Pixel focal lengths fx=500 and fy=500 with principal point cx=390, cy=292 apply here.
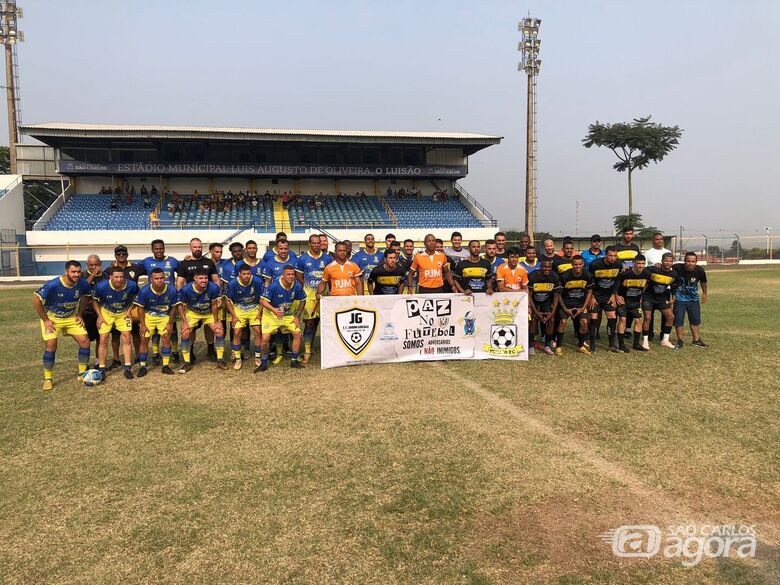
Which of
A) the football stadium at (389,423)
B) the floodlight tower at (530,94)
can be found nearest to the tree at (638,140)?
the floodlight tower at (530,94)

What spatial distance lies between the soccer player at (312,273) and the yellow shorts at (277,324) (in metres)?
0.58

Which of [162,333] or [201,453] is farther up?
[162,333]

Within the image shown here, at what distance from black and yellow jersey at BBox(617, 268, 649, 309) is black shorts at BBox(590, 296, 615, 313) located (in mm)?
314

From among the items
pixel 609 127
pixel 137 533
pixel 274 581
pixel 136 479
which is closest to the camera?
pixel 274 581

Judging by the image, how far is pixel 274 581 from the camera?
308 centimetres

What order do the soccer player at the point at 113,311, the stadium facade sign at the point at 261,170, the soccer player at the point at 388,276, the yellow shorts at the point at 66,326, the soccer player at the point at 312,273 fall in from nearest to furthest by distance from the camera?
1. the yellow shorts at the point at 66,326
2. the soccer player at the point at 113,311
3. the soccer player at the point at 312,273
4. the soccer player at the point at 388,276
5. the stadium facade sign at the point at 261,170

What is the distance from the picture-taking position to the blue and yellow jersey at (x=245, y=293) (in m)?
8.42

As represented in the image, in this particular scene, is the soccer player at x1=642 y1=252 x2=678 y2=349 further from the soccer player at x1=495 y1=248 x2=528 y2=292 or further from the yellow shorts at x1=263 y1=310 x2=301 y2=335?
the yellow shorts at x1=263 y1=310 x2=301 y2=335

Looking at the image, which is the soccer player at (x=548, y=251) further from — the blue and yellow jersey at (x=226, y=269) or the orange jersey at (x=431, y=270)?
the blue and yellow jersey at (x=226, y=269)

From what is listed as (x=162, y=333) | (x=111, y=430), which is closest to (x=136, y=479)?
(x=111, y=430)

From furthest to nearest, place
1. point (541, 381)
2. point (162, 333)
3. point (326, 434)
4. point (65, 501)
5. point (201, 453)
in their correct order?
1. point (162, 333)
2. point (541, 381)
3. point (326, 434)
4. point (201, 453)
5. point (65, 501)

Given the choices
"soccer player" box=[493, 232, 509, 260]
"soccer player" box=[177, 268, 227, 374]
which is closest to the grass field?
"soccer player" box=[177, 268, 227, 374]

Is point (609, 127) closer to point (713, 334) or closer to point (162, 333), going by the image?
point (713, 334)

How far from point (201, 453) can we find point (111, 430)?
1.40 metres
